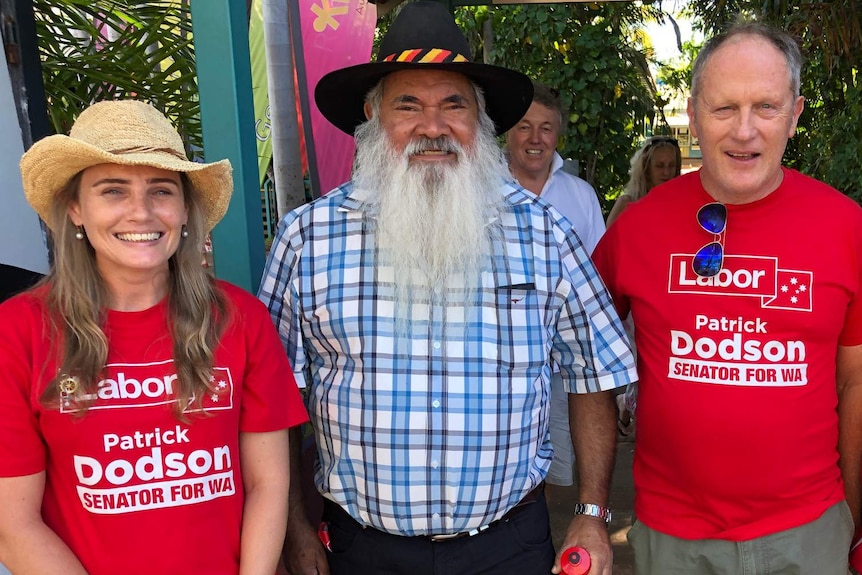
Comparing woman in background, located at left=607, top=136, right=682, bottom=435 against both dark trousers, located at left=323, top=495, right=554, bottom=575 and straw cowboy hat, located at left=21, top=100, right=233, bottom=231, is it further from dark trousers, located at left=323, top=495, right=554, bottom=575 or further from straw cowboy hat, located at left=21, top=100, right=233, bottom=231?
straw cowboy hat, located at left=21, top=100, right=233, bottom=231

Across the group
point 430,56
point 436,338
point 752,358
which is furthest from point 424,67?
point 752,358

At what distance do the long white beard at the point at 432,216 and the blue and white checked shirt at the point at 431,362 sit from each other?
4 centimetres

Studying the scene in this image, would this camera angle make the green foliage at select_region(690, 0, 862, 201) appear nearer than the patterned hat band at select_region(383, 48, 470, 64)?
No

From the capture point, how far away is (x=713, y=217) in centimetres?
194

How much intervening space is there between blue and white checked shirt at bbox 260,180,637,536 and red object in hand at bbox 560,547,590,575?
0.70ft

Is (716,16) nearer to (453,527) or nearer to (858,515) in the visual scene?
(858,515)

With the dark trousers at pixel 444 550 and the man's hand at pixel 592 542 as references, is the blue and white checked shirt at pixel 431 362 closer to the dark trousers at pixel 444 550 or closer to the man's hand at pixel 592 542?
the dark trousers at pixel 444 550

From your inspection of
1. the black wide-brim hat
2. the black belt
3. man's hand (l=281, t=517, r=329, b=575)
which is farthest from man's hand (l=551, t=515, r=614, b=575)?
the black wide-brim hat

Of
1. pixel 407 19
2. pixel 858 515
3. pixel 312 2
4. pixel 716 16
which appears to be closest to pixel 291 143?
pixel 312 2

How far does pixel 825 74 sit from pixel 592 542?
22.2ft

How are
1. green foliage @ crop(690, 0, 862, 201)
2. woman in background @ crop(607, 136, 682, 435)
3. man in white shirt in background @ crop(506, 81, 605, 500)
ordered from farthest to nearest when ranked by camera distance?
green foliage @ crop(690, 0, 862, 201)
woman in background @ crop(607, 136, 682, 435)
man in white shirt in background @ crop(506, 81, 605, 500)

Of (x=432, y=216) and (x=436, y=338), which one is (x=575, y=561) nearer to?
(x=436, y=338)

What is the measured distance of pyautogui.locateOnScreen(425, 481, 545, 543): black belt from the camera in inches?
71.6

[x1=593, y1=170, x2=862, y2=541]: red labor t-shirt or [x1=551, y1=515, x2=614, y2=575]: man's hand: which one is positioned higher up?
[x1=593, y1=170, x2=862, y2=541]: red labor t-shirt
